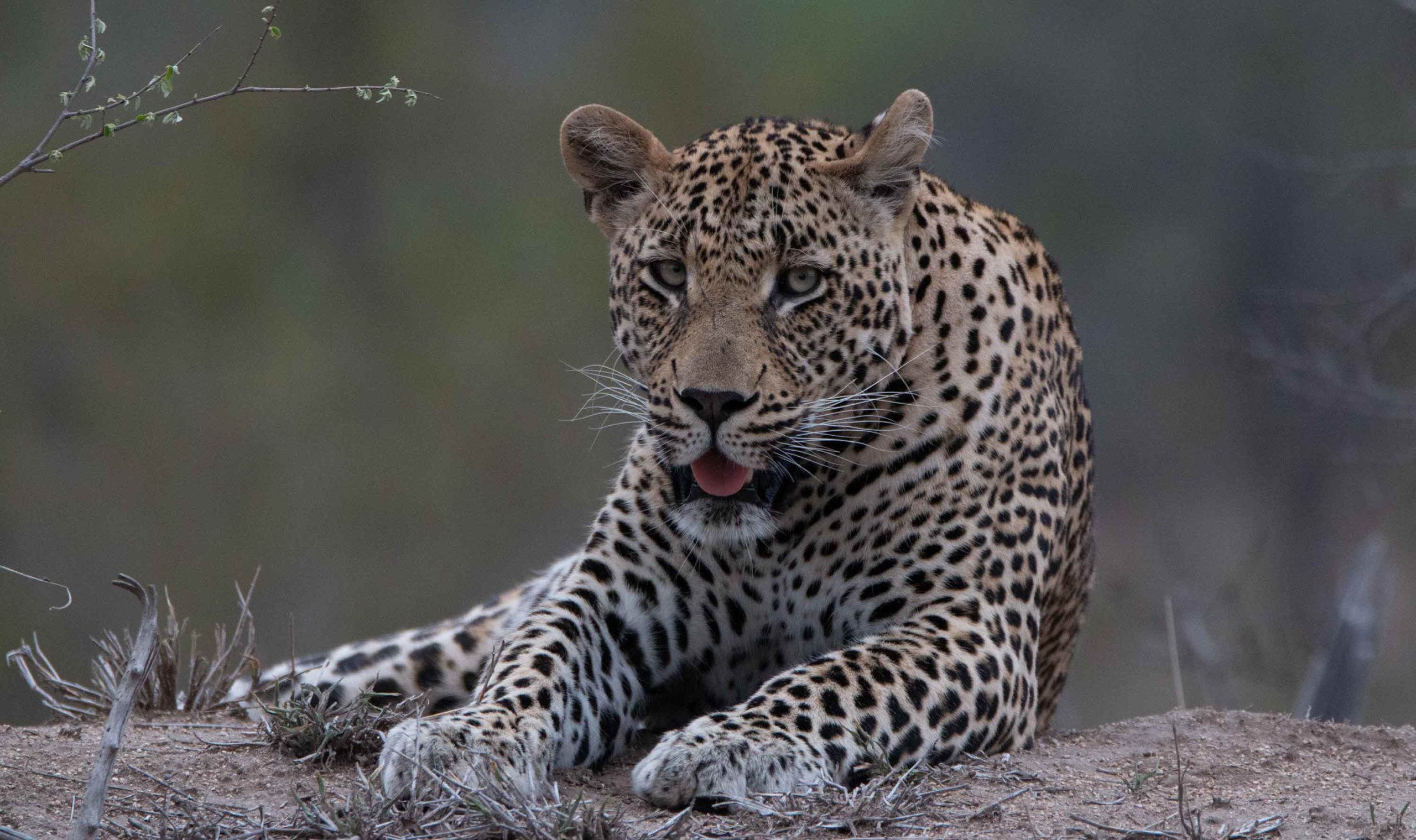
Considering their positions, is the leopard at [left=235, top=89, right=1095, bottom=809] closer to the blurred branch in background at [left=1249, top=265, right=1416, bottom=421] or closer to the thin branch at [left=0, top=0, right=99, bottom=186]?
the thin branch at [left=0, top=0, right=99, bottom=186]

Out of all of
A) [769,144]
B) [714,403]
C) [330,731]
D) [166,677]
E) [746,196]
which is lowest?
[330,731]

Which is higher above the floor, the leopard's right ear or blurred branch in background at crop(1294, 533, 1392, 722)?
the leopard's right ear

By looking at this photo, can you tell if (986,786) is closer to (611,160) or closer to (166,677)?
(611,160)

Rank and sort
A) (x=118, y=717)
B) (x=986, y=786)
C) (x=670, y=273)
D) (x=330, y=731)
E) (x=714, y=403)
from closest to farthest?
(x=118, y=717) < (x=986, y=786) < (x=330, y=731) < (x=714, y=403) < (x=670, y=273)

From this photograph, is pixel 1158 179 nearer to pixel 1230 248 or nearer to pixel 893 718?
pixel 1230 248

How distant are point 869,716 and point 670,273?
5.64 feet

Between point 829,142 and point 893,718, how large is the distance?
2247 millimetres

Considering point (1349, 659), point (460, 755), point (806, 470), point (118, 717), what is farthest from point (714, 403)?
point (1349, 659)

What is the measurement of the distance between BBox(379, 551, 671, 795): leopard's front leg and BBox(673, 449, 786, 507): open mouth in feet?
1.99

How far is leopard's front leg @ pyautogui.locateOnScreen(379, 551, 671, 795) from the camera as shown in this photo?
489 cm

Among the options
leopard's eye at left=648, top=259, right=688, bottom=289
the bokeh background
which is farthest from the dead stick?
the bokeh background

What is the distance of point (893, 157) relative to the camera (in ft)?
19.9

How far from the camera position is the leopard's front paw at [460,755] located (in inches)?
179

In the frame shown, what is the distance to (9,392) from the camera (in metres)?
19.4
